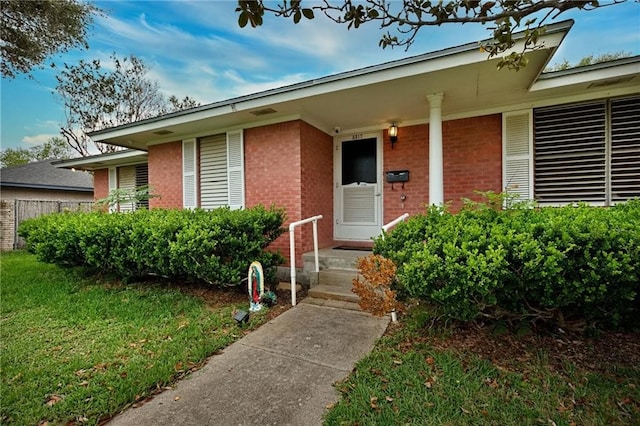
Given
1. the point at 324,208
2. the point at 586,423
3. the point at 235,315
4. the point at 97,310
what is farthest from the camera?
the point at 324,208

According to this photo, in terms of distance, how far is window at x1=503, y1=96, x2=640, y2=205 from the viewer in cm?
441

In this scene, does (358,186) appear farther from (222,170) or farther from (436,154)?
(222,170)

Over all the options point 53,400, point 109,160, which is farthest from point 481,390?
point 109,160

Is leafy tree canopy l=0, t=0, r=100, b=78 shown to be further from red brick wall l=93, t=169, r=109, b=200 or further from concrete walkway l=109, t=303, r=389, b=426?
concrete walkway l=109, t=303, r=389, b=426

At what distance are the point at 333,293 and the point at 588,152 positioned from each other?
176 inches

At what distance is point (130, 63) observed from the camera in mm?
18047

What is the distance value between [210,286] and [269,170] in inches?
92.5

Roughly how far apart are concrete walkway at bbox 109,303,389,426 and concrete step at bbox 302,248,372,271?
124 centimetres

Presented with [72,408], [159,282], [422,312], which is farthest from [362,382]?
[159,282]

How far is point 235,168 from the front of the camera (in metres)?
6.15

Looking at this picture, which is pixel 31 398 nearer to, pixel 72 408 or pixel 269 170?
pixel 72 408

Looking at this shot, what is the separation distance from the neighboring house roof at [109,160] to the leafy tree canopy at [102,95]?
794cm

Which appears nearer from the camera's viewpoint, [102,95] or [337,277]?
[337,277]

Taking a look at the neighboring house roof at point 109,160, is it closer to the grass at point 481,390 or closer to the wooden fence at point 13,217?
the wooden fence at point 13,217
